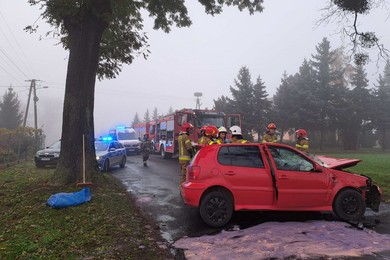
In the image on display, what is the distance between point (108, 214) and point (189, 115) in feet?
42.6

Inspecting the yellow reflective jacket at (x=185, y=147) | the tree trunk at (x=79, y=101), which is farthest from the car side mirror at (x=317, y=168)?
the tree trunk at (x=79, y=101)

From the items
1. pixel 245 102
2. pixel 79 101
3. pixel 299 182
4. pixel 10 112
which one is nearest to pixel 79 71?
pixel 79 101

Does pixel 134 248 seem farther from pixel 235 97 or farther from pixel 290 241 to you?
pixel 235 97

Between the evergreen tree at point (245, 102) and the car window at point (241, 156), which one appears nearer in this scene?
the car window at point (241, 156)

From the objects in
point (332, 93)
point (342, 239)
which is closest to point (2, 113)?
point (332, 93)

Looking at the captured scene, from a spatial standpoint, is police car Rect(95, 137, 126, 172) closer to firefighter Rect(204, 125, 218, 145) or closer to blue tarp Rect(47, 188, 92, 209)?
blue tarp Rect(47, 188, 92, 209)

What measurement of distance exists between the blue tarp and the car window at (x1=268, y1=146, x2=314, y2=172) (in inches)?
172

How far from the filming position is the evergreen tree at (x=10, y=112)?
2213 inches

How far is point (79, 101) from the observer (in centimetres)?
1085

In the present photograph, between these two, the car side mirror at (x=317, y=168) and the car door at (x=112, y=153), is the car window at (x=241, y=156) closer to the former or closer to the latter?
the car side mirror at (x=317, y=168)

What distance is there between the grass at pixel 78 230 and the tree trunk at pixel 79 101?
1.44 meters

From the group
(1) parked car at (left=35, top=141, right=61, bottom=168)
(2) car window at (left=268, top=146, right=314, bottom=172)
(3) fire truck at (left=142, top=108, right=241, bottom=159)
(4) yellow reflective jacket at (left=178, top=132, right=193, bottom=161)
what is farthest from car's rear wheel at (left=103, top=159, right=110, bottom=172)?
(2) car window at (left=268, top=146, right=314, bottom=172)

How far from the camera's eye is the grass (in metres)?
5.25

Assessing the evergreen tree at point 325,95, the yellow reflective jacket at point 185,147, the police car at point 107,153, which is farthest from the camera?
the evergreen tree at point 325,95
